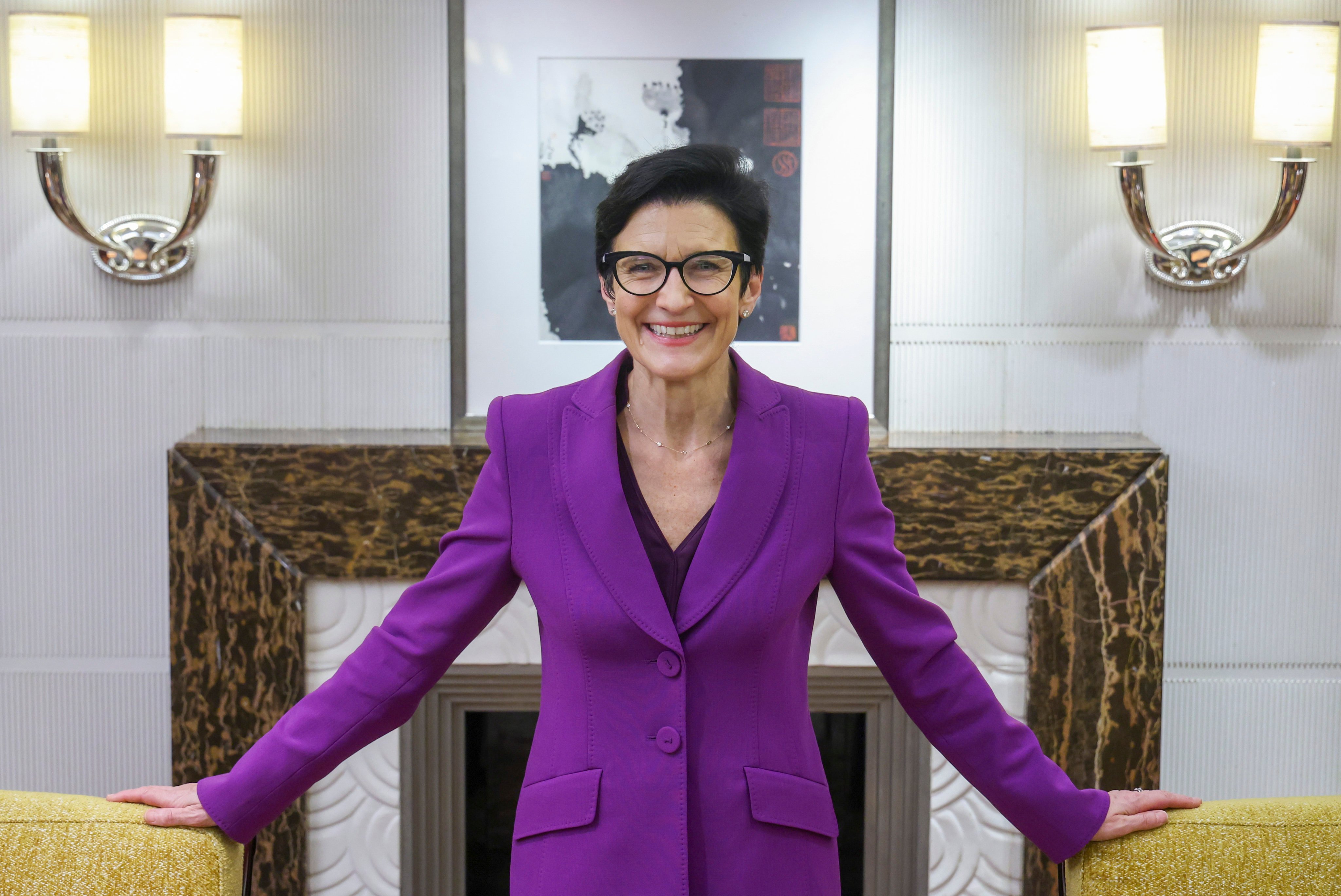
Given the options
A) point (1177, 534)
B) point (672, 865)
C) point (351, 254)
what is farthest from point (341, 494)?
point (1177, 534)

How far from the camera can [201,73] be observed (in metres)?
2.21

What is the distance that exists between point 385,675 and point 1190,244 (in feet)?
5.96

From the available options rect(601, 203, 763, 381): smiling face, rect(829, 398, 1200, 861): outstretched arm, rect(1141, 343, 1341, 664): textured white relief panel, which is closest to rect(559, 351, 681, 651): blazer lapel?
rect(601, 203, 763, 381): smiling face

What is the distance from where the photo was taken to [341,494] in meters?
2.29

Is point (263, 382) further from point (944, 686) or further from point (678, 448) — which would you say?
point (944, 686)

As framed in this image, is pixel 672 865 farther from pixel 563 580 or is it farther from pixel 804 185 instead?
pixel 804 185

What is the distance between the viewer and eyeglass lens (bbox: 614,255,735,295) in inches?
54.6

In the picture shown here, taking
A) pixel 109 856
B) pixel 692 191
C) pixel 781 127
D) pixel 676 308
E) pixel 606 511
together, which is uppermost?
pixel 781 127

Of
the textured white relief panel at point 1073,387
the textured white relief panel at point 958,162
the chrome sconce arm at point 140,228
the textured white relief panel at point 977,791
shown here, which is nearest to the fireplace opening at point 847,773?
the textured white relief panel at point 977,791

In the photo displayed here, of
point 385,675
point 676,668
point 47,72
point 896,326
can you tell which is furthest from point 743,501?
point 47,72

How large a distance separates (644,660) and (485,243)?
4.09 ft

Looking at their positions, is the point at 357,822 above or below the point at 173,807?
below

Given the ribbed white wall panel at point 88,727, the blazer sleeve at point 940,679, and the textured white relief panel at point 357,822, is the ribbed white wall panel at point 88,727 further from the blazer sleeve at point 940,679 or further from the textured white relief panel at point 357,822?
the blazer sleeve at point 940,679

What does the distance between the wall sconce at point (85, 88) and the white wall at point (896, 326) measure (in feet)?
0.34
